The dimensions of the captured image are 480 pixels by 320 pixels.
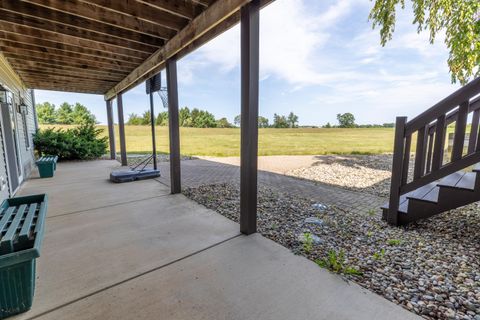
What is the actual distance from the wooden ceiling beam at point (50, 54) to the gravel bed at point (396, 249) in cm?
389

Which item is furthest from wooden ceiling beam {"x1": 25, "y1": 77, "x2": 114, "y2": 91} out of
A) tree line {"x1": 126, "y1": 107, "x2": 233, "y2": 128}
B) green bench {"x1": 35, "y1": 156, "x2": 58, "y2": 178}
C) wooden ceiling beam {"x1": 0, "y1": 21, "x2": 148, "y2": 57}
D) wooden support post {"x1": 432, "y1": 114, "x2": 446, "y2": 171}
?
tree line {"x1": 126, "y1": 107, "x2": 233, "y2": 128}

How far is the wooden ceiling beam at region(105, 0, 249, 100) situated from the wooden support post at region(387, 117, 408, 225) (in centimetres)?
222

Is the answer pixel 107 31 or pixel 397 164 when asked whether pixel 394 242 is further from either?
pixel 107 31

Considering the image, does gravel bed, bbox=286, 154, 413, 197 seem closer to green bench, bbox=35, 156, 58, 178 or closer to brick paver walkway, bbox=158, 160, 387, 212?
brick paver walkway, bbox=158, 160, 387, 212

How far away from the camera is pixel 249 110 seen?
2395 millimetres

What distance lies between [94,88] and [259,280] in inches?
346

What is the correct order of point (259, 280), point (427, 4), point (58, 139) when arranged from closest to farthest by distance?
point (259, 280), point (427, 4), point (58, 139)

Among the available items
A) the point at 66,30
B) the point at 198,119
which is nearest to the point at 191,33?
the point at 66,30

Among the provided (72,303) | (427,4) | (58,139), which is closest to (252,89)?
(72,303)

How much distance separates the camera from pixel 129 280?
1.81 meters

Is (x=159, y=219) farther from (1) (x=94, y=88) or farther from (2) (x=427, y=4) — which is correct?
(1) (x=94, y=88)

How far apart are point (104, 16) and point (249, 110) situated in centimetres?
237

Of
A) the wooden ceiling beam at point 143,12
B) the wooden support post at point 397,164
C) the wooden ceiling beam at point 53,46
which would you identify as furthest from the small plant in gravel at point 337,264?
the wooden ceiling beam at point 53,46

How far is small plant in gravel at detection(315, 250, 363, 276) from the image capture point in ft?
6.06
